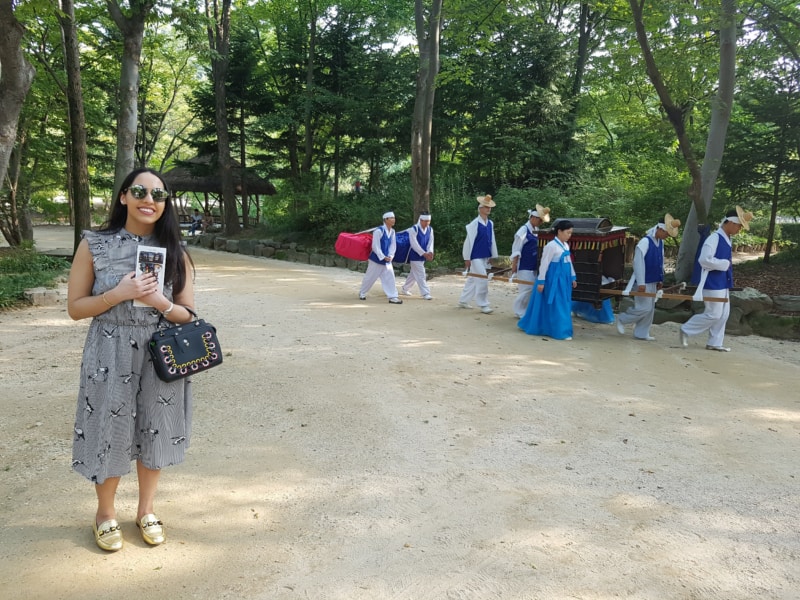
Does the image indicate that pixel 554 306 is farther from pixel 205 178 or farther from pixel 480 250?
pixel 205 178

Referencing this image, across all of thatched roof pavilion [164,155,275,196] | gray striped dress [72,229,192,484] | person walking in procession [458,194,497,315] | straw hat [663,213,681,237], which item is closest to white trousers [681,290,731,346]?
straw hat [663,213,681,237]

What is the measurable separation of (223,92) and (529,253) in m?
14.5

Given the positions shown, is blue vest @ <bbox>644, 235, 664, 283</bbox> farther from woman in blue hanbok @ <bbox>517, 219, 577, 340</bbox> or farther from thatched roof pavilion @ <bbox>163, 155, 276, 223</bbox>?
thatched roof pavilion @ <bbox>163, 155, 276, 223</bbox>

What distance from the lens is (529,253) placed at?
9133 mm

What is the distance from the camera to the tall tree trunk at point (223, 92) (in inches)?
740

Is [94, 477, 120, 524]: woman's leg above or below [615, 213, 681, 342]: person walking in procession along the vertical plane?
below

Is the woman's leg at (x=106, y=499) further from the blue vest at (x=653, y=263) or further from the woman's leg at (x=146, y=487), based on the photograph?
the blue vest at (x=653, y=263)

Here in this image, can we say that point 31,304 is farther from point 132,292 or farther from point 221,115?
point 221,115

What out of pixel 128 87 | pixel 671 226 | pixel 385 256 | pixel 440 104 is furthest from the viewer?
pixel 440 104

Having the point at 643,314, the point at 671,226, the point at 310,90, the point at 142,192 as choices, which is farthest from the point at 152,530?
the point at 310,90

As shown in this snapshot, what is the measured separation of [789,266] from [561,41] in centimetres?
1002

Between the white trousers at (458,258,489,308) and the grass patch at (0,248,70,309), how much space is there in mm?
7134

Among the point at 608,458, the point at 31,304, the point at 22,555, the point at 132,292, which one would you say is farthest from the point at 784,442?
the point at 31,304

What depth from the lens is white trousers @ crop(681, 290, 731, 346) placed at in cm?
733
